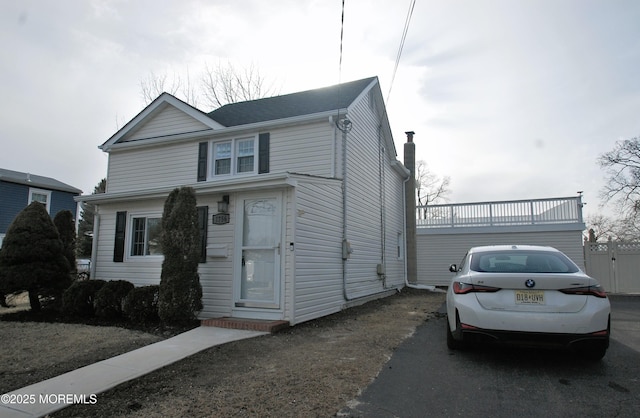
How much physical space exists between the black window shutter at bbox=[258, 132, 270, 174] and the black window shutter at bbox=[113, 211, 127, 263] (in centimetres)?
362

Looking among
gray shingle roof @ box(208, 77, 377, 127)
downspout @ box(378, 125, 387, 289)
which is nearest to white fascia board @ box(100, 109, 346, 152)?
gray shingle roof @ box(208, 77, 377, 127)

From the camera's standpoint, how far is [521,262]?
496 centimetres

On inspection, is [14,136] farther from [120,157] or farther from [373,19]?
[373,19]

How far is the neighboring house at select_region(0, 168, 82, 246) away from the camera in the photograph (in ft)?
70.7

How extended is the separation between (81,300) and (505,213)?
Result: 1510cm

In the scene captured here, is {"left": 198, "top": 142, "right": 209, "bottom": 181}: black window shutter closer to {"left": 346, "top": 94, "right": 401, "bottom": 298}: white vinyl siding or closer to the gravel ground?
{"left": 346, "top": 94, "right": 401, "bottom": 298}: white vinyl siding

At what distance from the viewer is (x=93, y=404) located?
3455mm

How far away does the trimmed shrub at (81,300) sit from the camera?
8141mm

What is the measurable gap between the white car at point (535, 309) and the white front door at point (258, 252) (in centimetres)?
372

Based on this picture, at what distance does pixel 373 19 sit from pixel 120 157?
9.70 m

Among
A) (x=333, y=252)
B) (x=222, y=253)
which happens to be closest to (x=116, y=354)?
(x=222, y=253)

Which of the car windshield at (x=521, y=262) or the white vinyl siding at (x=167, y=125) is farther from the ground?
the white vinyl siding at (x=167, y=125)

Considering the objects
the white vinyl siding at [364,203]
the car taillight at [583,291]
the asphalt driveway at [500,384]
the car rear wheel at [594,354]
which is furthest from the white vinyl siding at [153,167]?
the car rear wheel at [594,354]

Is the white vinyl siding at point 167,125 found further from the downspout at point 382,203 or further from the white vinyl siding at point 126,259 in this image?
the downspout at point 382,203
